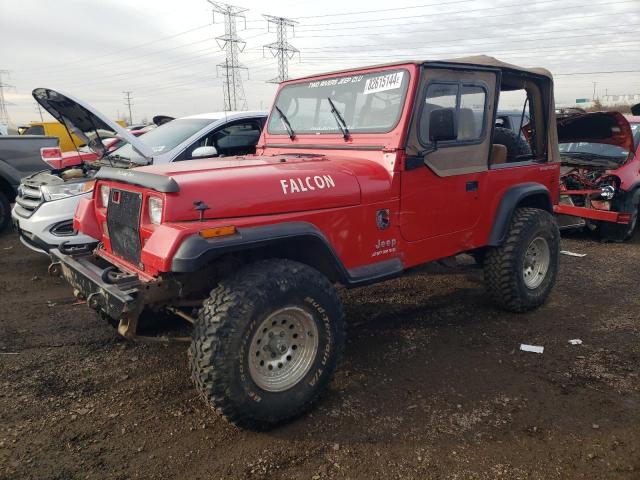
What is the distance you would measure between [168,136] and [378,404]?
4.57m

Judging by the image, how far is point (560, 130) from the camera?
7.47m

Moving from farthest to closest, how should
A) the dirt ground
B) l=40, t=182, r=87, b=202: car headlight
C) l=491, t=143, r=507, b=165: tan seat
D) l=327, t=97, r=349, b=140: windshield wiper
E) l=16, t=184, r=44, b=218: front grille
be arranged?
l=16, t=184, r=44, b=218: front grille
l=40, t=182, r=87, b=202: car headlight
l=491, t=143, r=507, b=165: tan seat
l=327, t=97, r=349, b=140: windshield wiper
the dirt ground

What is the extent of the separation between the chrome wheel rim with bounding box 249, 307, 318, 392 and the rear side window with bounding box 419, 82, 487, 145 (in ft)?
Answer: 5.28

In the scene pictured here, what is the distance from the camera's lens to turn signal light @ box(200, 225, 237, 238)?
256cm

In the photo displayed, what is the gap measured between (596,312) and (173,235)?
161 inches

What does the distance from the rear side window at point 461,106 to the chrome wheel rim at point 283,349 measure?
5.28ft

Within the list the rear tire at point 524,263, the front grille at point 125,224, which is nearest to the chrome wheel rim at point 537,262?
the rear tire at point 524,263

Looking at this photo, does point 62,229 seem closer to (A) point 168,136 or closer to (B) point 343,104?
(A) point 168,136

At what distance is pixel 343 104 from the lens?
392 centimetres

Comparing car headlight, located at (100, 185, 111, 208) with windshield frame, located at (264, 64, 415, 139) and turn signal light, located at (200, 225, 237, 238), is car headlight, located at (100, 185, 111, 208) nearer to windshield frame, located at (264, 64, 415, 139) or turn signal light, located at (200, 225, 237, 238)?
turn signal light, located at (200, 225, 237, 238)

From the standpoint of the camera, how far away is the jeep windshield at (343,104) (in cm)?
357

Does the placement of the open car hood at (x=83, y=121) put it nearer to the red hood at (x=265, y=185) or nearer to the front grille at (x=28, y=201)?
the front grille at (x=28, y=201)

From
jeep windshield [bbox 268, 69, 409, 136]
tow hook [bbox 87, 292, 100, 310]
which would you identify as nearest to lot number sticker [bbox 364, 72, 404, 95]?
jeep windshield [bbox 268, 69, 409, 136]

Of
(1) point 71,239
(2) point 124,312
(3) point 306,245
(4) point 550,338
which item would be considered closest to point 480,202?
(4) point 550,338
